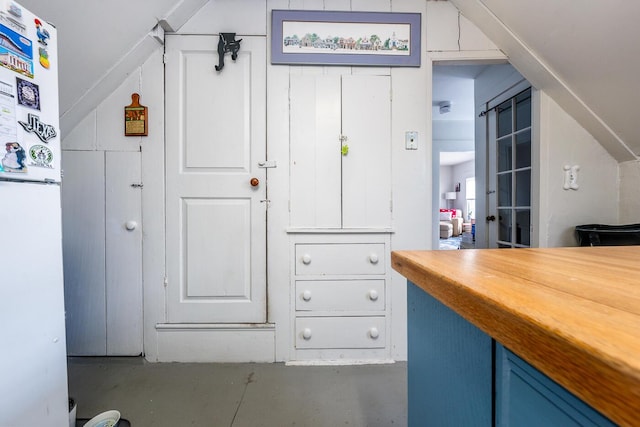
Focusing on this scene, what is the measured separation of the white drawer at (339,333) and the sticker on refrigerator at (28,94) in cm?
153

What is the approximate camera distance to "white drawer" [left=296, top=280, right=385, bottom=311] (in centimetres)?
158

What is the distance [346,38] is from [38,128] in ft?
5.23

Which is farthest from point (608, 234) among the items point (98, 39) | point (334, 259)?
point (98, 39)

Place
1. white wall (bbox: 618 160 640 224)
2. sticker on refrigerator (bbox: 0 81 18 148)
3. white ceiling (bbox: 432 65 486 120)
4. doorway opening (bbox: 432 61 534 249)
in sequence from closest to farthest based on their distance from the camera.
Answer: sticker on refrigerator (bbox: 0 81 18 148)
white wall (bbox: 618 160 640 224)
doorway opening (bbox: 432 61 534 249)
white ceiling (bbox: 432 65 486 120)

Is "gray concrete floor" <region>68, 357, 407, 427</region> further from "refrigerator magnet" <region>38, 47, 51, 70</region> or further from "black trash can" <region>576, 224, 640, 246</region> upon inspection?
"refrigerator magnet" <region>38, 47, 51, 70</region>

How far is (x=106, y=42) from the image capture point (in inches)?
53.1

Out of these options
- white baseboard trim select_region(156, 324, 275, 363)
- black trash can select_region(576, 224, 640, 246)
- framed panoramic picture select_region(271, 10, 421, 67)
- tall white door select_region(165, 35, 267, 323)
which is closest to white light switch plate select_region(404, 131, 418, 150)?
framed panoramic picture select_region(271, 10, 421, 67)

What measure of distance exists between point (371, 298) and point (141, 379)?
56.3 inches

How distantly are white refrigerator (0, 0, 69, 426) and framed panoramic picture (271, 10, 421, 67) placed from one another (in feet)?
3.68

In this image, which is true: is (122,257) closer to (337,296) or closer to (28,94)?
(28,94)

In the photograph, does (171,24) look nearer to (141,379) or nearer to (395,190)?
(395,190)

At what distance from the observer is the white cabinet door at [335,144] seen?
1593 millimetres

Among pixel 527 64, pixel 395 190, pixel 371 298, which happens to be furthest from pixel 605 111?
pixel 371 298

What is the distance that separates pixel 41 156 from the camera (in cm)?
85
